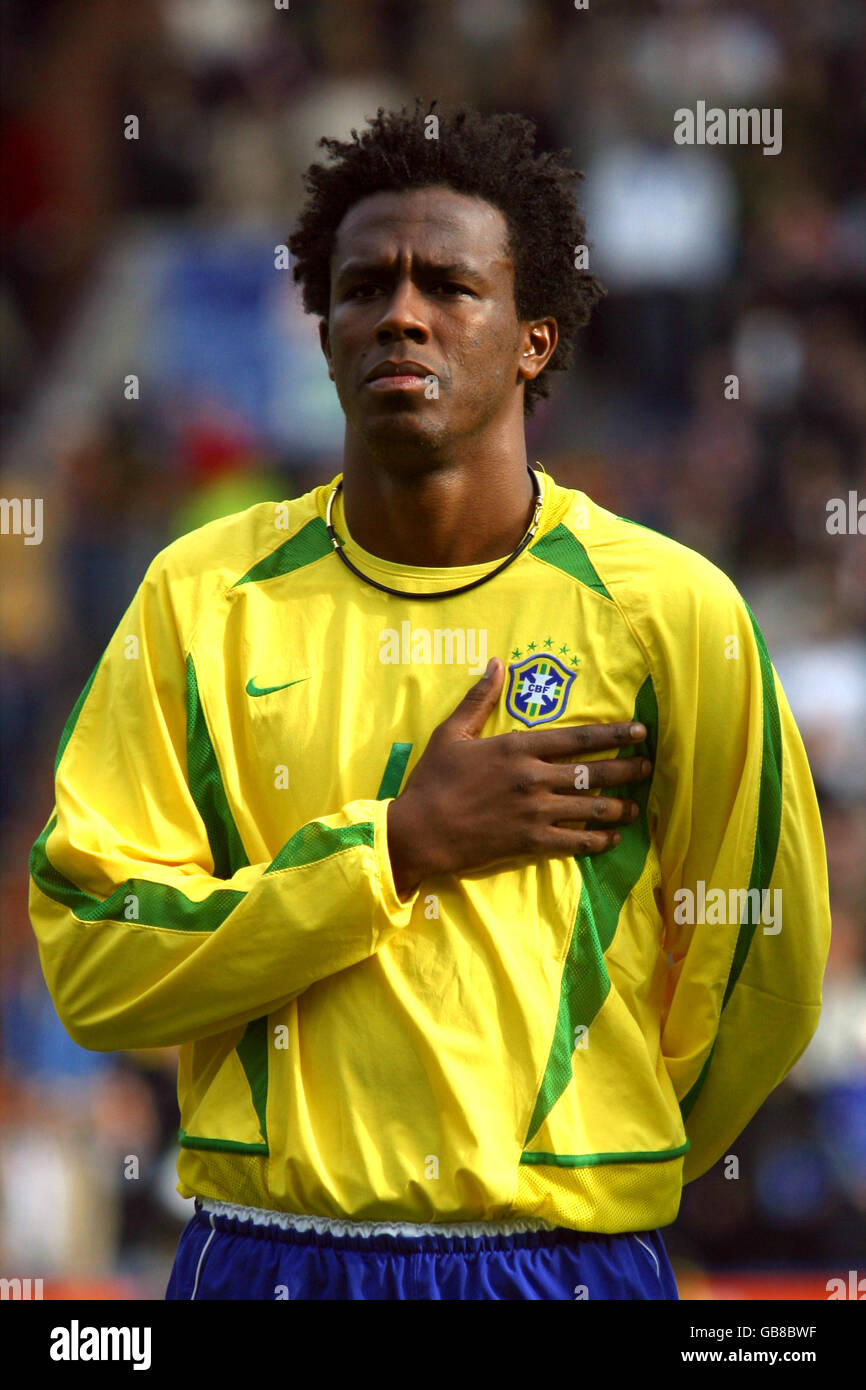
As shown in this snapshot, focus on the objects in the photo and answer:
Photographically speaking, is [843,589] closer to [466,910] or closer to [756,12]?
[756,12]

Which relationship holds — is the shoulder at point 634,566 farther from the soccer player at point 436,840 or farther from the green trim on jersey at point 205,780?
the green trim on jersey at point 205,780

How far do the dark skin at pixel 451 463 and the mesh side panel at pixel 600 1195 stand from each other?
0.47 m

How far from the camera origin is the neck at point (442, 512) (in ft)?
9.47

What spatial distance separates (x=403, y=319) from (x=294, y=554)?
1.43ft

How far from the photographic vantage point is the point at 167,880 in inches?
106

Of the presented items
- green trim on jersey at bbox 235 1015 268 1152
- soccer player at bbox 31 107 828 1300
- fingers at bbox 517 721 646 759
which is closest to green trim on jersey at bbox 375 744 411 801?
soccer player at bbox 31 107 828 1300

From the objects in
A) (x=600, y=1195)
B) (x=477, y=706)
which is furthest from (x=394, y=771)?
(x=600, y=1195)

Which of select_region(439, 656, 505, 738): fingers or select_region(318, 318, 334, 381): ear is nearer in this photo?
select_region(439, 656, 505, 738): fingers

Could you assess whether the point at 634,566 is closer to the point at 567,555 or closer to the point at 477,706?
the point at 567,555

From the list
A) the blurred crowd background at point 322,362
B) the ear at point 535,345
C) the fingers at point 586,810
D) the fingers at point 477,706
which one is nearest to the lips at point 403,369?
the ear at point 535,345

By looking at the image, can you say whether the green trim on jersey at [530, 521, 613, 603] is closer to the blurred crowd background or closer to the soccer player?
the soccer player

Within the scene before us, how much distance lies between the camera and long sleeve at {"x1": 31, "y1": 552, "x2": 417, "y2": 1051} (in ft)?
8.48

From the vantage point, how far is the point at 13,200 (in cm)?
853

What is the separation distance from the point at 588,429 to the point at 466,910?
517cm
